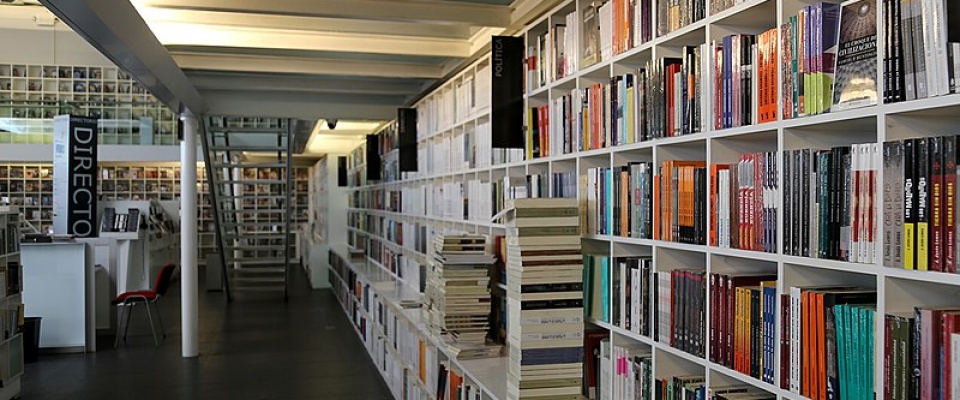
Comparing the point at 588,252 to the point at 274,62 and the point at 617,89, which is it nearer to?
the point at 617,89

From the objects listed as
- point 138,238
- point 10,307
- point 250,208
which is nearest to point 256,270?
point 250,208

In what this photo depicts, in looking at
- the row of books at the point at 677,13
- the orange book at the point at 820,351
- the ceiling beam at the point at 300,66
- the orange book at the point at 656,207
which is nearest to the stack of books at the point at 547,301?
the orange book at the point at 656,207

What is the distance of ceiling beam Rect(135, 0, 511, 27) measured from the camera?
436 centimetres

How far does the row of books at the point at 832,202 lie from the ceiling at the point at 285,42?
2180 millimetres

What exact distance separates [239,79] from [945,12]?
704 cm

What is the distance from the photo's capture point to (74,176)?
10031mm

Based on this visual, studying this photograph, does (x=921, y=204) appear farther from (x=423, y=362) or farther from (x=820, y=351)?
(x=423, y=362)

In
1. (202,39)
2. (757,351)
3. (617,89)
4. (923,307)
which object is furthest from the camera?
(202,39)

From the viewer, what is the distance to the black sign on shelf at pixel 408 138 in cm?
736

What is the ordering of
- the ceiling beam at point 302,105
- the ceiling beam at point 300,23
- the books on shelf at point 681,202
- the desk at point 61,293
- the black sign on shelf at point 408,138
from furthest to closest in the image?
the ceiling beam at point 302,105 < the desk at point 61,293 < the black sign on shelf at point 408,138 < the ceiling beam at point 300,23 < the books on shelf at point 681,202

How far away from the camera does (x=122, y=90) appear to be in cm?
1741

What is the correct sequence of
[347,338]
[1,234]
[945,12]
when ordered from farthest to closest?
[347,338]
[1,234]
[945,12]

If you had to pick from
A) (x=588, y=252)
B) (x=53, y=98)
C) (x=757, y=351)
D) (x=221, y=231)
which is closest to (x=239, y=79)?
(x=221, y=231)

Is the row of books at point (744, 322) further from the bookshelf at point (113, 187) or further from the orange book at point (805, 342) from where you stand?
the bookshelf at point (113, 187)
